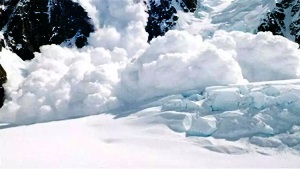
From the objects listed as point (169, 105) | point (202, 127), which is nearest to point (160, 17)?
point (169, 105)

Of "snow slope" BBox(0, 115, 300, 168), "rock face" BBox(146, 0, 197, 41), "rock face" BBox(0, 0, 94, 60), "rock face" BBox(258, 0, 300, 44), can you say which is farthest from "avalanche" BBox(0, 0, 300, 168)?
"rock face" BBox(258, 0, 300, 44)

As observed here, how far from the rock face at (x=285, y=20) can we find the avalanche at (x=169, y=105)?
45864 millimetres

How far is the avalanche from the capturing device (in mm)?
67812

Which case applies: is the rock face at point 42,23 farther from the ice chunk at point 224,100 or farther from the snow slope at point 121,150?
the ice chunk at point 224,100

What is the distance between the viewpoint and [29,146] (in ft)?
235

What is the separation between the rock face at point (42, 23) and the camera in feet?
441

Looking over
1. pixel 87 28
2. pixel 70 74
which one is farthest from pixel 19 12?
pixel 70 74

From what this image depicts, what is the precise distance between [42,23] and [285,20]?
215 feet

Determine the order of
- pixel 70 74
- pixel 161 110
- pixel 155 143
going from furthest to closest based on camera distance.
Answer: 1. pixel 70 74
2. pixel 161 110
3. pixel 155 143

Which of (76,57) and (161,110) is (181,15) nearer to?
(76,57)

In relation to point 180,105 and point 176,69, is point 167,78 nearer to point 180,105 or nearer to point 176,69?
point 176,69

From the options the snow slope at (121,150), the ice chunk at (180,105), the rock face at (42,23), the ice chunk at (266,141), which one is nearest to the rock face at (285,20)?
the rock face at (42,23)

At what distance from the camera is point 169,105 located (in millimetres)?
78750

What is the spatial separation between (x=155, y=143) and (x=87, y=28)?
76.2m
